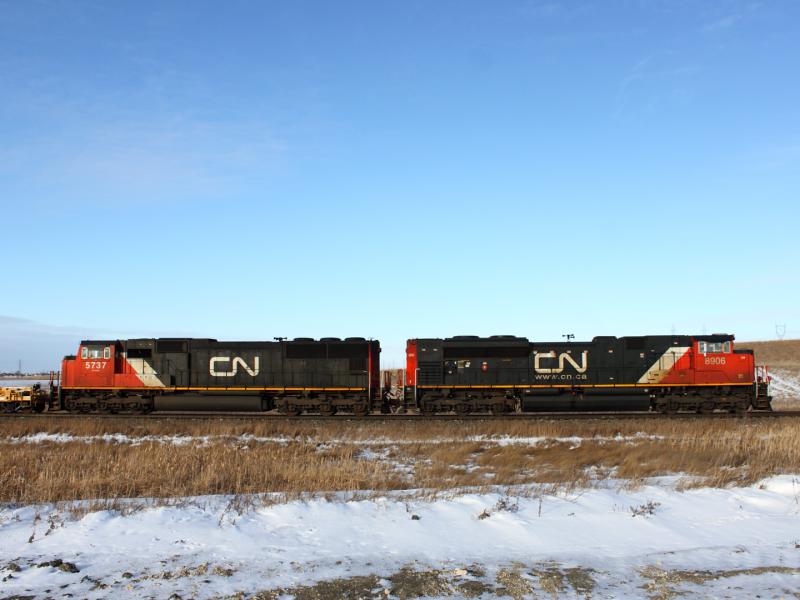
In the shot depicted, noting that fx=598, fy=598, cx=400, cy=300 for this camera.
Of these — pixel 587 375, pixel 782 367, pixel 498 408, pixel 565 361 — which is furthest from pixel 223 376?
pixel 782 367

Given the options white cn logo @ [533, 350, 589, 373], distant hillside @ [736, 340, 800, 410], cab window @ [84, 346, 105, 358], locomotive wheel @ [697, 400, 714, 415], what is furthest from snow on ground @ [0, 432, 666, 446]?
distant hillside @ [736, 340, 800, 410]

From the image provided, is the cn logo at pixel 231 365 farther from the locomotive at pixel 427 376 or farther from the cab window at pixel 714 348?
the cab window at pixel 714 348

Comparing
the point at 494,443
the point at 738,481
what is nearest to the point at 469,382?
the point at 494,443

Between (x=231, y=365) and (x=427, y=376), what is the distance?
30.9ft

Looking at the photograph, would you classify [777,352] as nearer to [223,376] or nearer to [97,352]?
[223,376]

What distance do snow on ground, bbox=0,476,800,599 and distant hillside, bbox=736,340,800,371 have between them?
71735 millimetres

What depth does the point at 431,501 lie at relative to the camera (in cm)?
924

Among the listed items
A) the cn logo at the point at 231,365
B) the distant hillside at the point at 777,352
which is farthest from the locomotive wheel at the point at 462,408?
the distant hillside at the point at 777,352

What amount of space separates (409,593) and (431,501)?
368cm

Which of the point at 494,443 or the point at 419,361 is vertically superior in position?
the point at 419,361

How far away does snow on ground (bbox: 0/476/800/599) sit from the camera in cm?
574

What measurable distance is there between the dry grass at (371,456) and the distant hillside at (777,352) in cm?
5844

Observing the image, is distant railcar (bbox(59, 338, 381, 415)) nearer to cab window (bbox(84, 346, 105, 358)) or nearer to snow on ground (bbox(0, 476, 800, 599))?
cab window (bbox(84, 346, 105, 358))

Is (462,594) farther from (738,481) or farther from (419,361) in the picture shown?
(419,361)
